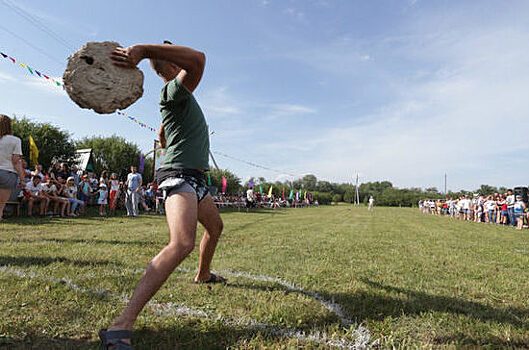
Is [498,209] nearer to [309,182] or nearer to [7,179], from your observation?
[7,179]

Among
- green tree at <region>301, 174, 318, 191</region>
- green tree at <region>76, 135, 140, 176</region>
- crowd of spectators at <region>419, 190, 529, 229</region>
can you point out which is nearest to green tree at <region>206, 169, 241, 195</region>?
green tree at <region>76, 135, 140, 176</region>

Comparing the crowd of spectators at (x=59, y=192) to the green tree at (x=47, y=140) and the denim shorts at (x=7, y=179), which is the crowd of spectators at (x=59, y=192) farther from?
the green tree at (x=47, y=140)

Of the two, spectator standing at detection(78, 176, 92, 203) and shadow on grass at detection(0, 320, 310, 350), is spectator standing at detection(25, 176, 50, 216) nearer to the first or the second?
spectator standing at detection(78, 176, 92, 203)

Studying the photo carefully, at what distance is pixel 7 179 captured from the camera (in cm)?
396

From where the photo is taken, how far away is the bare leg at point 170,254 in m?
1.87

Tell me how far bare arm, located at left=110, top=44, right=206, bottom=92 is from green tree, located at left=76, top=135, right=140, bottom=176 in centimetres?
3764

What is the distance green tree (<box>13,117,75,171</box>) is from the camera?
82.5 ft

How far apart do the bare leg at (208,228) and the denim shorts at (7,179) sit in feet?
9.56

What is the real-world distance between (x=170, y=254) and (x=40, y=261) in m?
2.87

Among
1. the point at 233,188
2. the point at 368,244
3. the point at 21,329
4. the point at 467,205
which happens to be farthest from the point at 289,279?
the point at 233,188

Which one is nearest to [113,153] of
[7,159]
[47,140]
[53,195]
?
[47,140]

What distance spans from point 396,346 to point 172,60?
7.84 feet

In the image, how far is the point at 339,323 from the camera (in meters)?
2.33

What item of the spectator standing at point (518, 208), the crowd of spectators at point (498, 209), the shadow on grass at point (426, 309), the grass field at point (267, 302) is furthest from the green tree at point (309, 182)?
the shadow on grass at point (426, 309)
